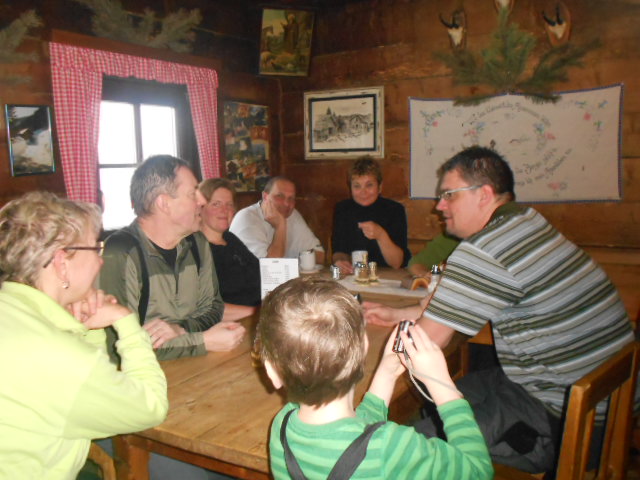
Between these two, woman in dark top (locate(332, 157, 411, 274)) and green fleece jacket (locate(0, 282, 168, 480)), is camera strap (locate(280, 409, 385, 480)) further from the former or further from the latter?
woman in dark top (locate(332, 157, 411, 274))

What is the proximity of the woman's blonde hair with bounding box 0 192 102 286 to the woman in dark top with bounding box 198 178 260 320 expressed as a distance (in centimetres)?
126

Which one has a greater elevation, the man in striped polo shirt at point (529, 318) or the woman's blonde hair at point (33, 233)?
the woman's blonde hair at point (33, 233)

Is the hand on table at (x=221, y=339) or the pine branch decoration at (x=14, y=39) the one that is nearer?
the hand on table at (x=221, y=339)

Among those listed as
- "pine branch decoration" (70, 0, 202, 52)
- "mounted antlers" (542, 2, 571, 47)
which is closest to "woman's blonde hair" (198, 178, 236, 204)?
"pine branch decoration" (70, 0, 202, 52)

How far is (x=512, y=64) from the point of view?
13.2 ft

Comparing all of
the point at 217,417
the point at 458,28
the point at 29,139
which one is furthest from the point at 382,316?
the point at 458,28

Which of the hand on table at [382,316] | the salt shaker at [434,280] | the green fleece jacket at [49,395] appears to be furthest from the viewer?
the salt shaker at [434,280]

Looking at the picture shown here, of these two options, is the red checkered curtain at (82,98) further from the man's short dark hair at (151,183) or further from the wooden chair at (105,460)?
the wooden chair at (105,460)

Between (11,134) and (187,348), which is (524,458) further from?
(11,134)

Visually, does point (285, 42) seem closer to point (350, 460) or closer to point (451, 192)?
point (451, 192)

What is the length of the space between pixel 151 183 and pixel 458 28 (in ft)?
10.5

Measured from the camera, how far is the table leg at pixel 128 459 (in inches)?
57.6

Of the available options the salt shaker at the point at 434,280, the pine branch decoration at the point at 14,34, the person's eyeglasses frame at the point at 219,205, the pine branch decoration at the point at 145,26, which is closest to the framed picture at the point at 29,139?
the pine branch decoration at the point at 14,34

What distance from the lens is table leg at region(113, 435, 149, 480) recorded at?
4.80ft
